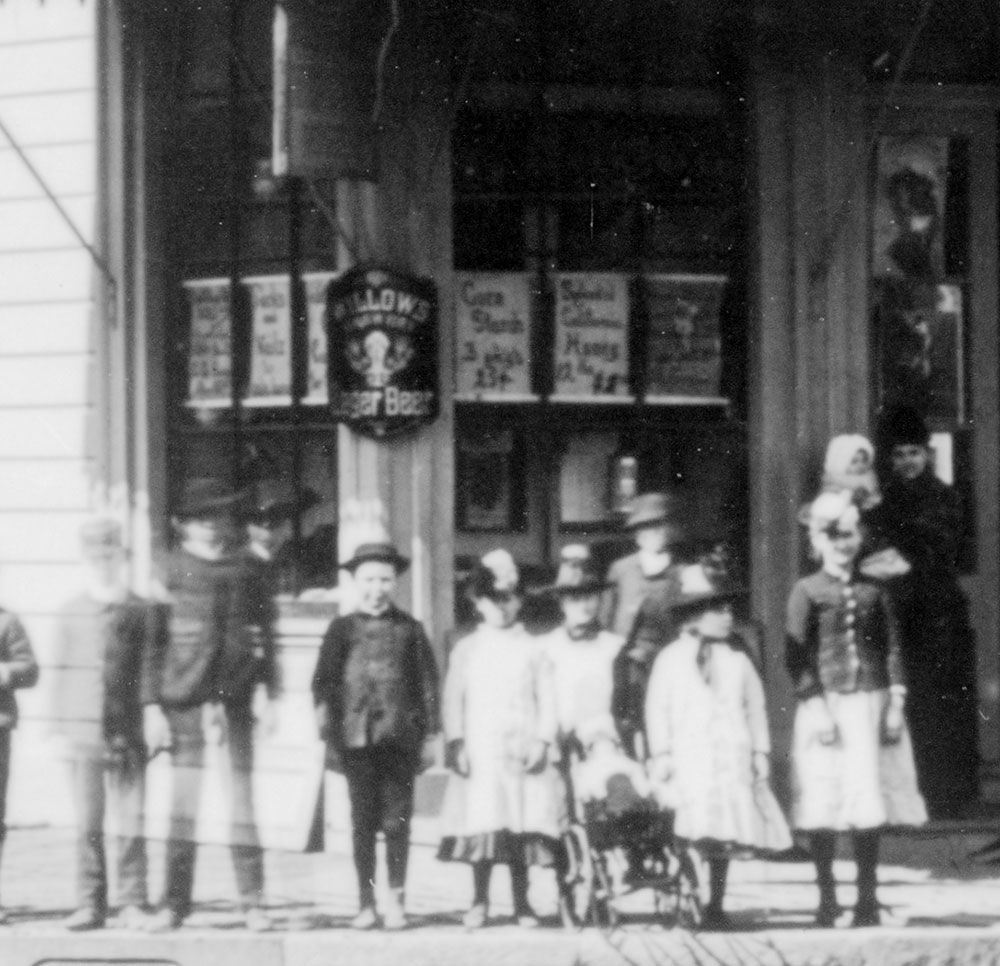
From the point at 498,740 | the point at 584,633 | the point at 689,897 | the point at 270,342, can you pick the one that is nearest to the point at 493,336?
the point at 270,342

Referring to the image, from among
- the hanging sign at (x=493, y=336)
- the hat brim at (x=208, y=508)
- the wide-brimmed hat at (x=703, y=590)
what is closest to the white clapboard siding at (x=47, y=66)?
the hanging sign at (x=493, y=336)

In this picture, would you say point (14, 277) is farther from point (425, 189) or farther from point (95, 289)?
point (425, 189)

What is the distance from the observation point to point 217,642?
8.51 meters

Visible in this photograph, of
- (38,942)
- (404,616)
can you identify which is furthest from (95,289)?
(38,942)

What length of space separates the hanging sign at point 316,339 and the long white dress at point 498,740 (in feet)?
7.64

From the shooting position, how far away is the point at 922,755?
34.5 feet

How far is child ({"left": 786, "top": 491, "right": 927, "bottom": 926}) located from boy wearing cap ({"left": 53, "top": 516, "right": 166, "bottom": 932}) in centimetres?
272

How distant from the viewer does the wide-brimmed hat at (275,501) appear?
34.7 feet

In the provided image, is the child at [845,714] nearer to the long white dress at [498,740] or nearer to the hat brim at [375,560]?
the long white dress at [498,740]

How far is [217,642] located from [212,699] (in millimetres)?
237

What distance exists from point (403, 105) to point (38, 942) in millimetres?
4546

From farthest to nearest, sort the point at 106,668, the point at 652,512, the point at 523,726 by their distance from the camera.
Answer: the point at 652,512
the point at 523,726
the point at 106,668

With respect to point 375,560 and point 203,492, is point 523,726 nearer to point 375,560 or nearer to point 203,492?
point 375,560

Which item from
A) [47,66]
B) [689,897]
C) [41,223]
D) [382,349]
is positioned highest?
[47,66]
